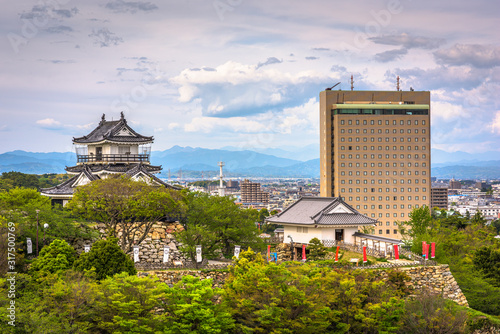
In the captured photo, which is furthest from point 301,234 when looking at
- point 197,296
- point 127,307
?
point 127,307

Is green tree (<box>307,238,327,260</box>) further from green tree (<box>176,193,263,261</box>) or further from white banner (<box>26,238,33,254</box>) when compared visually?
white banner (<box>26,238,33,254</box>)

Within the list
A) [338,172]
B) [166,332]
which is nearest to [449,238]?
[166,332]

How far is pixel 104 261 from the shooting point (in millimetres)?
25453

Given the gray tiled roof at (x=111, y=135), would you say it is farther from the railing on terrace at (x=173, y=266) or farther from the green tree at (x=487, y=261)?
the green tree at (x=487, y=261)

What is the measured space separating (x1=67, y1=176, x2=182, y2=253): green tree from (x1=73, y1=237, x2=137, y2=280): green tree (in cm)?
633

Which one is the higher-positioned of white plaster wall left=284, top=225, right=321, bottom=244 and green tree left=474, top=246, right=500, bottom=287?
white plaster wall left=284, top=225, right=321, bottom=244

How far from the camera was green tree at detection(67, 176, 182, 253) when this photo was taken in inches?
1289

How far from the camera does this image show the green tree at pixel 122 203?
32.8 m

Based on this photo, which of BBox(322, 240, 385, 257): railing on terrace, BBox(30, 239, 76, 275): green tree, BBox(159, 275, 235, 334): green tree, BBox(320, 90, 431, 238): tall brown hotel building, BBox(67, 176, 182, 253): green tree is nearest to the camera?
BBox(159, 275, 235, 334): green tree

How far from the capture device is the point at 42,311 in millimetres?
21828

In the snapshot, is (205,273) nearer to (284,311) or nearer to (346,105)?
(284,311)

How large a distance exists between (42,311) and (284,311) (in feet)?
Answer: 31.1

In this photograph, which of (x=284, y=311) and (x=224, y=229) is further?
(x=224, y=229)

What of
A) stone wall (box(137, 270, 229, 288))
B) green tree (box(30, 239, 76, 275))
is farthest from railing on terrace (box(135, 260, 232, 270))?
green tree (box(30, 239, 76, 275))
